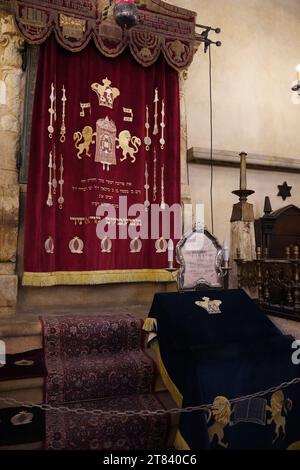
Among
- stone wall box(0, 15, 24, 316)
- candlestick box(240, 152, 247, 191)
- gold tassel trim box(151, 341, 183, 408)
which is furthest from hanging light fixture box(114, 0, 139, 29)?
gold tassel trim box(151, 341, 183, 408)

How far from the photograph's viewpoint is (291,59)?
6.11 meters

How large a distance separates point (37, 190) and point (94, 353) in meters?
1.86

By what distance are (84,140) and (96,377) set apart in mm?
2672

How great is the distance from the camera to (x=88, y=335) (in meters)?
2.95

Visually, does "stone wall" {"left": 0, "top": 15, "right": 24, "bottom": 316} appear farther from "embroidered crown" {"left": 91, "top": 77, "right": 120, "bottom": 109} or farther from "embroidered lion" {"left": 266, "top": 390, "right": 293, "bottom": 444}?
"embroidered lion" {"left": 266, "top": 390, "right": 293, "bottom": 444}

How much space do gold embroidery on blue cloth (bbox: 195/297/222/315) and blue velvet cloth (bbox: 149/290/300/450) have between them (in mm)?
50

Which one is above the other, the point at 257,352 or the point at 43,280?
the point at 43,280

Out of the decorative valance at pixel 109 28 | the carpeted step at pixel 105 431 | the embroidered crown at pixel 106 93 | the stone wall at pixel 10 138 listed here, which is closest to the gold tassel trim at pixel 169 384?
the carpeted step at pixel 105 431

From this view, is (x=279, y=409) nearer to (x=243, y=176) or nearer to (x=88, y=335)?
(x=88, y=335)

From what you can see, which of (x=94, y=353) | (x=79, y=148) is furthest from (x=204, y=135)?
(x=94, y=353)

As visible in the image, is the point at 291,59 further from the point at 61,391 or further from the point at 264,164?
the point at 61,391

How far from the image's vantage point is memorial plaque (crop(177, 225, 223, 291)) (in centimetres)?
323

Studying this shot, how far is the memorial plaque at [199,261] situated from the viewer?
323 centimetres

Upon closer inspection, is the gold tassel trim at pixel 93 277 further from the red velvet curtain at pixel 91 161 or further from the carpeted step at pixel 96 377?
the carpeted step at pixel 96 377
